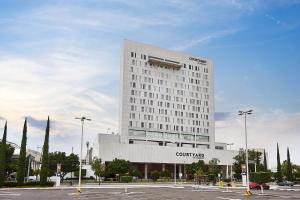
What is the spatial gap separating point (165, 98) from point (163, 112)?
6.38 meters

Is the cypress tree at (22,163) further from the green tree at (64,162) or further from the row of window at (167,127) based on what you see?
the row of window at (167,127)

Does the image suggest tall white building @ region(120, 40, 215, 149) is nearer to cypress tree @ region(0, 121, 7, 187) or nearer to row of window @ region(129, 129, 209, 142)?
row of window @ region(129, 129, 209, 142)

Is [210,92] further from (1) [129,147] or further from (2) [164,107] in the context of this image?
(1) [129,147]

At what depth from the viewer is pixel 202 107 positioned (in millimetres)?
154125

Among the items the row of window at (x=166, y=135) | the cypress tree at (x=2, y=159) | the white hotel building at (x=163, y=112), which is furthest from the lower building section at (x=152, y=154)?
the cypress tree at (x=2, y=159)

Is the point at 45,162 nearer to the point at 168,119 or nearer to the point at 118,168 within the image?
the point at 118,168

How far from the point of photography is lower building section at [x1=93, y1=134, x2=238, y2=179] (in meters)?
128

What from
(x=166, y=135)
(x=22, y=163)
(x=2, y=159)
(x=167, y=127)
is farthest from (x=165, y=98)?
(x=2, y=159)

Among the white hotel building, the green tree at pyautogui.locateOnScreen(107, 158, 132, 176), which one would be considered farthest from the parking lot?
the white hotel building

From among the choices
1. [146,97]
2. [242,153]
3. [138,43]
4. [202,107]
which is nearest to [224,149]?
[202,107]

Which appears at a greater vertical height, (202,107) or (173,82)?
(173,82)

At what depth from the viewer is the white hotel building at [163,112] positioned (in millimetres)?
133375

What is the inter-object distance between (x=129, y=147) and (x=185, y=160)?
80.8 ft

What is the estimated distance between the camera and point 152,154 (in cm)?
13262
